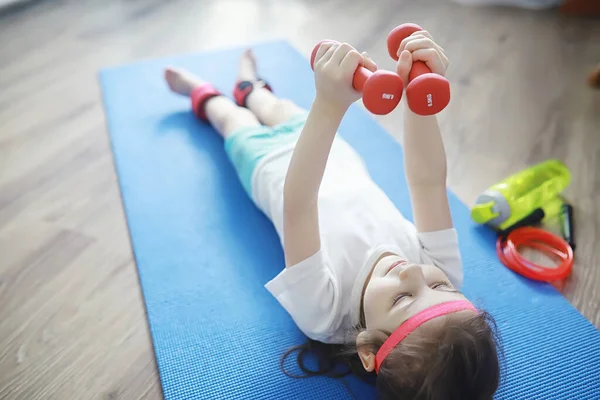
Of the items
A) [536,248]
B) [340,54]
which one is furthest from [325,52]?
[536,248]

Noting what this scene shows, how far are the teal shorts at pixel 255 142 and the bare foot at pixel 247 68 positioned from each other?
359mm

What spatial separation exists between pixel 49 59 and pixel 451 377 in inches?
73.4

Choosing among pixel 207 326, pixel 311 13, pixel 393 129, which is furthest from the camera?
pixel 311 13

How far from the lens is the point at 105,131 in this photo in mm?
1565

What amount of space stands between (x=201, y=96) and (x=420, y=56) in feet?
2.81

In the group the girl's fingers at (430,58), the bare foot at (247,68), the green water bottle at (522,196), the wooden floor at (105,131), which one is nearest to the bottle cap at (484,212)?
the green water bottle at (522,196)

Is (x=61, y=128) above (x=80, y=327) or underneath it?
above

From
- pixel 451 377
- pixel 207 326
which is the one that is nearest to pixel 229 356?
pixel 207 326

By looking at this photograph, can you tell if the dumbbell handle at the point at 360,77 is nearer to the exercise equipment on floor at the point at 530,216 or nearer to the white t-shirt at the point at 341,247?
the white t-shirt at the point at 341,247

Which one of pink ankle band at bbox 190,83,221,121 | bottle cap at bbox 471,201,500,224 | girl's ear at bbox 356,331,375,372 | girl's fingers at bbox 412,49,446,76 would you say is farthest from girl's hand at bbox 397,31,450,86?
pink ankle band at bbox 190,83,221,121

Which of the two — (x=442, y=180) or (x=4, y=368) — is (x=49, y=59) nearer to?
(x=4, y=368)

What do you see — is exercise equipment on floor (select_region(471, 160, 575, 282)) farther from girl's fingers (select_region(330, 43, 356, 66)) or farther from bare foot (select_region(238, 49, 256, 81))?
bare foot (select_region(238, 49, 256, 81))

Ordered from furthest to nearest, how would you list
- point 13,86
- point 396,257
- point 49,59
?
point 49,59, point 13,86, point 396,257

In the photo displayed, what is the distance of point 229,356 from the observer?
0.95 meters
